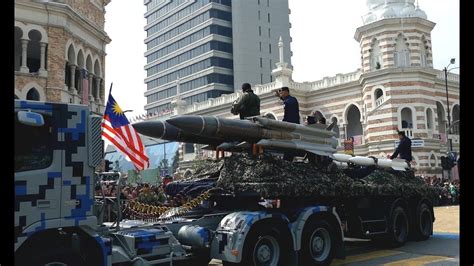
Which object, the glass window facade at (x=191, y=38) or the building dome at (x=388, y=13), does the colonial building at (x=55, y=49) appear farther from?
the glass window facade at (x=191, y=38)

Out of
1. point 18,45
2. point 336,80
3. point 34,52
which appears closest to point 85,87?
point 34,52

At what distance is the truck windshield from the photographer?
5.85 meters

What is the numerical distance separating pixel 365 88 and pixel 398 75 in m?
2.72

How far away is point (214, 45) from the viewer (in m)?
73.2

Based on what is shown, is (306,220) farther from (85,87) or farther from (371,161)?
(85,87)

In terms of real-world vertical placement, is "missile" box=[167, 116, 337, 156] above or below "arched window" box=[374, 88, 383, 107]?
below

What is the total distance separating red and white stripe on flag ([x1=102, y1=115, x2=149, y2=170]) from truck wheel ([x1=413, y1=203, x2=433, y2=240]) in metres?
7.49

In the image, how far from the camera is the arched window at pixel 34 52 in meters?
28.5

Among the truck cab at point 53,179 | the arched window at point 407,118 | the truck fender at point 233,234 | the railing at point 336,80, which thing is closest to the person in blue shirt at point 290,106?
the truck fender at point 233,234

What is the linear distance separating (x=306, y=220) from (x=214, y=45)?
6641cm

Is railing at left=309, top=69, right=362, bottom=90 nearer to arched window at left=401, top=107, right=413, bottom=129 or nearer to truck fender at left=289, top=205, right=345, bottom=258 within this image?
arched window at left=401, top=107, right=413, bottom=129

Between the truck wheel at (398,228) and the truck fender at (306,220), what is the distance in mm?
2692

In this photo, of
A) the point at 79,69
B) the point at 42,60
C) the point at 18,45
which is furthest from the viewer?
the point at 79,69

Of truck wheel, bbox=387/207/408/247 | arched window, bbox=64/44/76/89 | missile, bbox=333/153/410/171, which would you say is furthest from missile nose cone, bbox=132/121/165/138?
arched window, bbox=64/44/76/89
